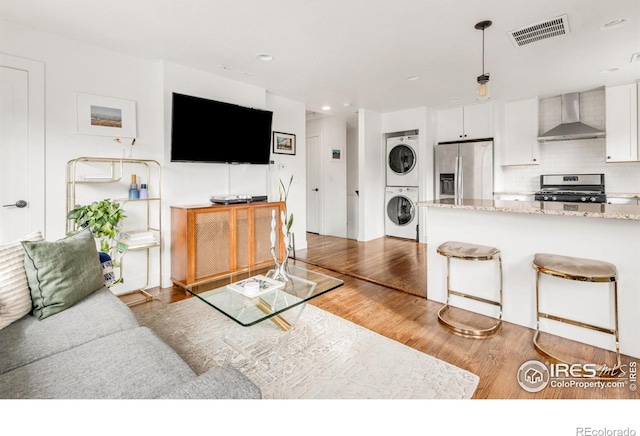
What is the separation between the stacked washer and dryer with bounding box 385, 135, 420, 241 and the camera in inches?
218

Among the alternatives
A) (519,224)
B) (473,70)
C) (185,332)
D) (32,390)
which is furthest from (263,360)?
(473,70)

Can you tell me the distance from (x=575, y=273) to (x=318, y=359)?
5.27ft

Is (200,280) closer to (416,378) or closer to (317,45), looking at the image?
(416,378)

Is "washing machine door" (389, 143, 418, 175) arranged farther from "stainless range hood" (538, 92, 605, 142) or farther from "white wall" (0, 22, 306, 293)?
"white wall" (0, 22, 306, 293)

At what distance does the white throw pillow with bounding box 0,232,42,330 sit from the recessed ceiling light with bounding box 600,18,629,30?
4.28 m

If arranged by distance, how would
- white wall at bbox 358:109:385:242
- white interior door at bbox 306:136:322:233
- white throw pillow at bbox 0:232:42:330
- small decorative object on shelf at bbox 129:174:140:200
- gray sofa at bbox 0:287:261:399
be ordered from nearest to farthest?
gray sofa at bbox 0:287:261:399 → white throw pillow at bbox 0:232:42:330 → small decorative object on shelf at bbox 129:174:140:200 → white wall at bbox 358:109:385:242 → white interior door at bbox 306:136:322:233

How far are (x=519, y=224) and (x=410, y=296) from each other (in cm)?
115

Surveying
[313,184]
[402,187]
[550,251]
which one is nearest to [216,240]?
[550,251]

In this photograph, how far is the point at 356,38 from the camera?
109 inches

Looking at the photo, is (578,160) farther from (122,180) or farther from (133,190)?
(122,180)

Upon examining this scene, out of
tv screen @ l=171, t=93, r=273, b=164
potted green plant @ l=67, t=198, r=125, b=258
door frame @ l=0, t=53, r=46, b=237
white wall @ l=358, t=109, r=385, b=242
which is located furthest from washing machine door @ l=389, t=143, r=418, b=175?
door frame @ l=0, t=53, r=46, b=237

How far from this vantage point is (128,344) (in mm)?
1404

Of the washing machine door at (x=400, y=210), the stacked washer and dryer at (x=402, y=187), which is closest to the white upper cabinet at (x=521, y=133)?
the stacked washer and dryer at (x=402, y=187)
